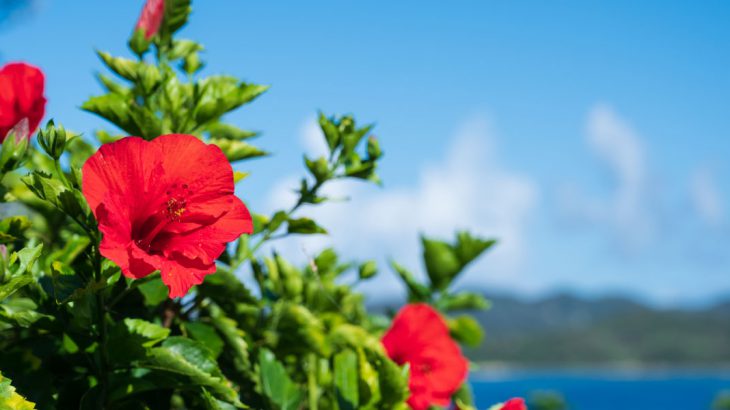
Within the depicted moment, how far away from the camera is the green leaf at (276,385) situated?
47.9 inches

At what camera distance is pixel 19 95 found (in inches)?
44.6

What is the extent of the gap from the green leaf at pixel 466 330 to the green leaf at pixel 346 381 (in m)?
0.66

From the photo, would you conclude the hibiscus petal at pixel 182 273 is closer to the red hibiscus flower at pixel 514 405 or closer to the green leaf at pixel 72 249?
the green leaf at pixel 72 249

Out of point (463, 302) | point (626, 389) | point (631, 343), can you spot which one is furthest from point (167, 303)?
point (626, 389)

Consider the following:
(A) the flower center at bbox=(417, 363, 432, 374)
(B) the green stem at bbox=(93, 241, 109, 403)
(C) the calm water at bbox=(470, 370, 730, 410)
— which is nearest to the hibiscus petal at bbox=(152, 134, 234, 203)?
(B) the green stem at bbox=(93, 241, 109, 403)

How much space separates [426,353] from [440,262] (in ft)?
1.59

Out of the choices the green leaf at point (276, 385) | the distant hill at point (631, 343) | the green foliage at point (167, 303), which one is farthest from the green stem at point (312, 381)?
the distant hill at point (631, 343)

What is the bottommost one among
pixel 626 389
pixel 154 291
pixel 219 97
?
pixel 154 291

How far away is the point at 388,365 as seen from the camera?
1.25m

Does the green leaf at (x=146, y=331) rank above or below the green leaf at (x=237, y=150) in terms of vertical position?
below

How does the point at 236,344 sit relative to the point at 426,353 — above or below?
below

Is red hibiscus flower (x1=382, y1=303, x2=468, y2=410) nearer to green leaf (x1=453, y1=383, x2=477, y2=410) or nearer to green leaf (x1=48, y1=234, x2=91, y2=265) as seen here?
green leaf (x1=453, y1=383, x2=477, y2=410)

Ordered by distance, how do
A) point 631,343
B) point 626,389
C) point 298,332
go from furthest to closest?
point 626,389 → point 631,343 → point 298,332

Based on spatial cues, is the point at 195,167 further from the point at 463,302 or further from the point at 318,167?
the point at 463,302
